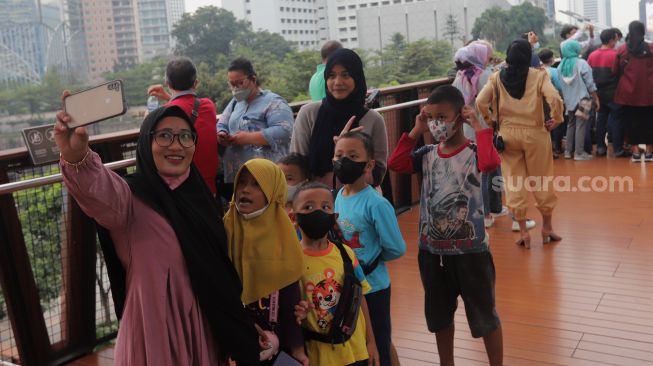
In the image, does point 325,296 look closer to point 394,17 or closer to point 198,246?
point 198,246

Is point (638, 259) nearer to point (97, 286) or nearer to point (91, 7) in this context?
point (97, 286)

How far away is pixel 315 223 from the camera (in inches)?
91.2

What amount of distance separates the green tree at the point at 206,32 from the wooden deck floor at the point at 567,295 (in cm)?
521

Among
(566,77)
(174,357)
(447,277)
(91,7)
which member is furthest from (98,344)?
(91,7)

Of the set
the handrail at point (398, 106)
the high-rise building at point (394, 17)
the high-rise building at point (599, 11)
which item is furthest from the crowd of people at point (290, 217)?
the high-rise building at point (394, 17)

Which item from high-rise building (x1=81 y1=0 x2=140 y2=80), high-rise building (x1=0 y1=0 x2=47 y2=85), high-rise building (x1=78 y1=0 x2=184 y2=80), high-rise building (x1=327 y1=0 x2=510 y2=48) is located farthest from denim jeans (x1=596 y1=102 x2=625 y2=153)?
high-rise building (x1=0 y1=0 x2=47 y2=85)

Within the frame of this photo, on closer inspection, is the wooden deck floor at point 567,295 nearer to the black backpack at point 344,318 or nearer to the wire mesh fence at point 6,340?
the wire mesh fence at point 6,340

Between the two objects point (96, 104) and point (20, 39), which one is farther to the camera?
point (20, 39)

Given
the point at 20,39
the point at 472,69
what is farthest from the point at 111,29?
the point at 472,69

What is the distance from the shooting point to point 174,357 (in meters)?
1.88

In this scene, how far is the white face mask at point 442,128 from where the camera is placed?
295 centimetres

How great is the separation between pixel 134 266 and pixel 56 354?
2.19 m

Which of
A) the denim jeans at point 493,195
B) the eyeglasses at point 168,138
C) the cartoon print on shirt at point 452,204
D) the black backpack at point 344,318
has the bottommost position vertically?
the denim jeans at point 493,195

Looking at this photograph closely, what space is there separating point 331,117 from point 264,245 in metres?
1.36
